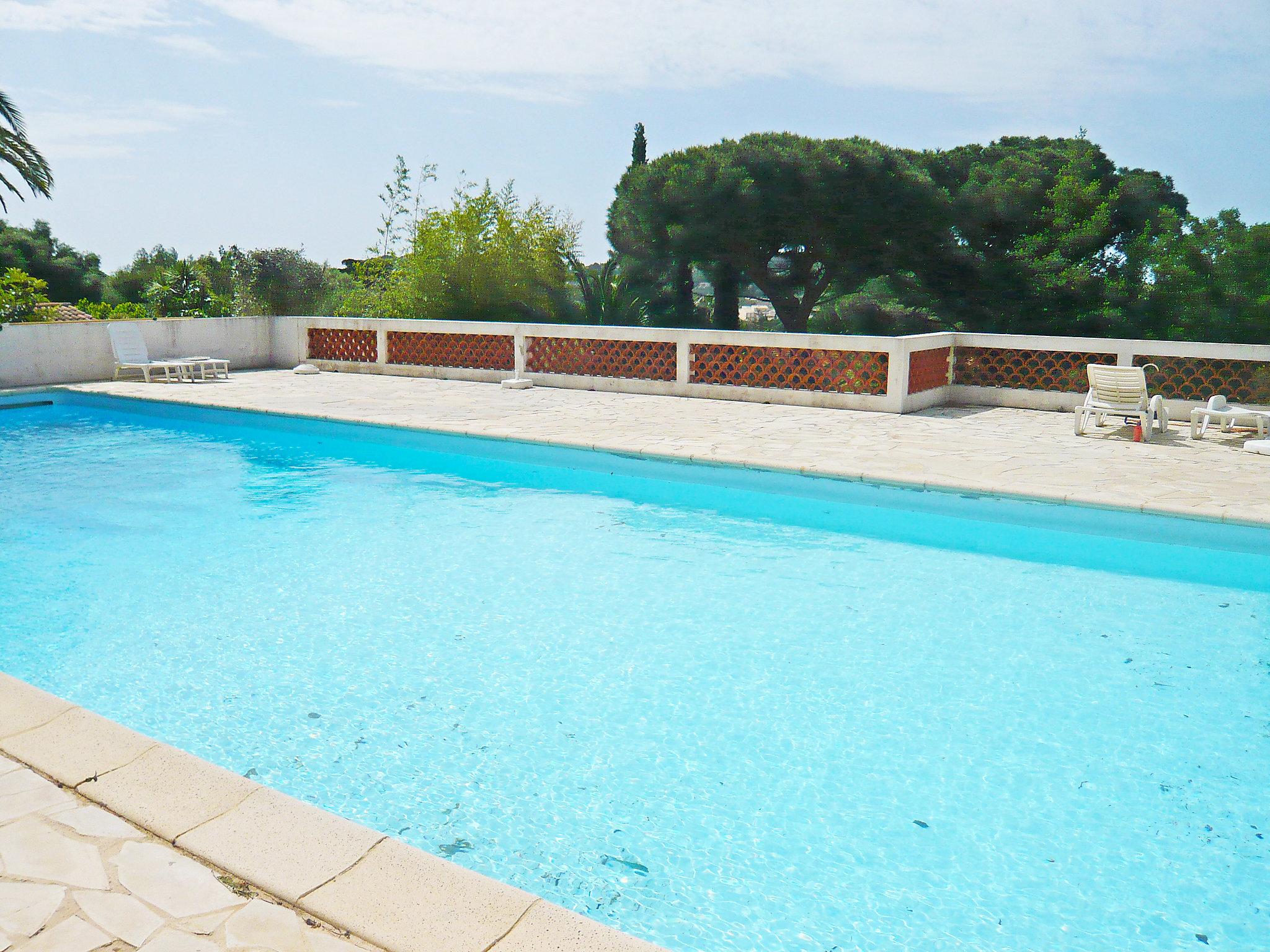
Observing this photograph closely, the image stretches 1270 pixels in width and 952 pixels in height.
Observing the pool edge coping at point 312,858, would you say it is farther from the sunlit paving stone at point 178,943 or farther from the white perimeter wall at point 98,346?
the white perimeter wall at point 98,346

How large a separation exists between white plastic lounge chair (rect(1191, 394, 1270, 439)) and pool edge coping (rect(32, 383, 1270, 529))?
10.6 feet

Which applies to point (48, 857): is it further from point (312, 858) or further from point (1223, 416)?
point (1223, 416)

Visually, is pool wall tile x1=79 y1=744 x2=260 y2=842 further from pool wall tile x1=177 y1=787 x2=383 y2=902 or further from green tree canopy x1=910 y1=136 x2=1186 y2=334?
green tree canopy x1=910 y1=136 x2=1186 y2=334

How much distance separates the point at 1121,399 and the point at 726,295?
17.3 m

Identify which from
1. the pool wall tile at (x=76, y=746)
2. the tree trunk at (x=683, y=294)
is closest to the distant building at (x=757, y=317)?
the tree trunk at (x=683, y=294)

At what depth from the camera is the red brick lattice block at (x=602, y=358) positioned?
462 inches

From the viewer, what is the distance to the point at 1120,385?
867cm

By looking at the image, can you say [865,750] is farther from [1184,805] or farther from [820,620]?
[820,620]

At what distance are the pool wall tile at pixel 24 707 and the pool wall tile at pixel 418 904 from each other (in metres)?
1.37

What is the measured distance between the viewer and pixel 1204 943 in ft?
8.12

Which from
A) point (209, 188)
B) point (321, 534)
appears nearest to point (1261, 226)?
point (321, 534)

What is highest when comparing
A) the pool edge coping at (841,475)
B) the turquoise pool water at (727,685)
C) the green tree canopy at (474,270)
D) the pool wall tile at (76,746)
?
the green tree canopy at (474,270)

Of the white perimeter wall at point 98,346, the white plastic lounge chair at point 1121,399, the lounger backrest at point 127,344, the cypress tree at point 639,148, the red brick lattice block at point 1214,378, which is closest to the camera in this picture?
the white plastic lounge chair at point 1121,399

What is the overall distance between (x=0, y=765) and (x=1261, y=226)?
22162mm
